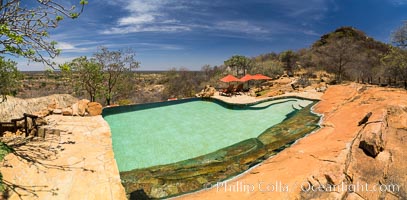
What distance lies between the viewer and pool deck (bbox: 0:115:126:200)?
3.73 meters

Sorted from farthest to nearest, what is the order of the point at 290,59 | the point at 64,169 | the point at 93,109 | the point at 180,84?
Result: the point at 290,59, the point at 180,84, the point at 93,109, the point at 64,169

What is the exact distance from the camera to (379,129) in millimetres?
4812

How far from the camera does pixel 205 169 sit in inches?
206

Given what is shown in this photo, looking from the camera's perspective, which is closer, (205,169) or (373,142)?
(373,142)

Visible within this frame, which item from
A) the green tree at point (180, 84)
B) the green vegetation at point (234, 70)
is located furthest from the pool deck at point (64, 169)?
the green tree at point (180, 84)

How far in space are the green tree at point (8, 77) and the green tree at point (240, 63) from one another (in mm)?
25455

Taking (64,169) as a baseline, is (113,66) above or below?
above

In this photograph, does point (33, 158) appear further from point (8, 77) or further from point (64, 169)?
point (8, 77)

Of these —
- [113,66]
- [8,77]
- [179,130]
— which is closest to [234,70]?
[113,66]

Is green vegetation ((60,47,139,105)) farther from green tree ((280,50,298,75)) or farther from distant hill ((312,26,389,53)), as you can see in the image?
distant hill ((312,26,389,53))

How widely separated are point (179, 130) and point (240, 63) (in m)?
23.4

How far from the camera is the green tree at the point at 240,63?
99.1 feet

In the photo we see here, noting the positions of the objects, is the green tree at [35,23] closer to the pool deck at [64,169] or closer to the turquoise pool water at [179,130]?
the pool deck at [64,169]

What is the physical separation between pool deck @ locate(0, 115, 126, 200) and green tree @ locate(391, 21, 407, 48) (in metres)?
19.0
